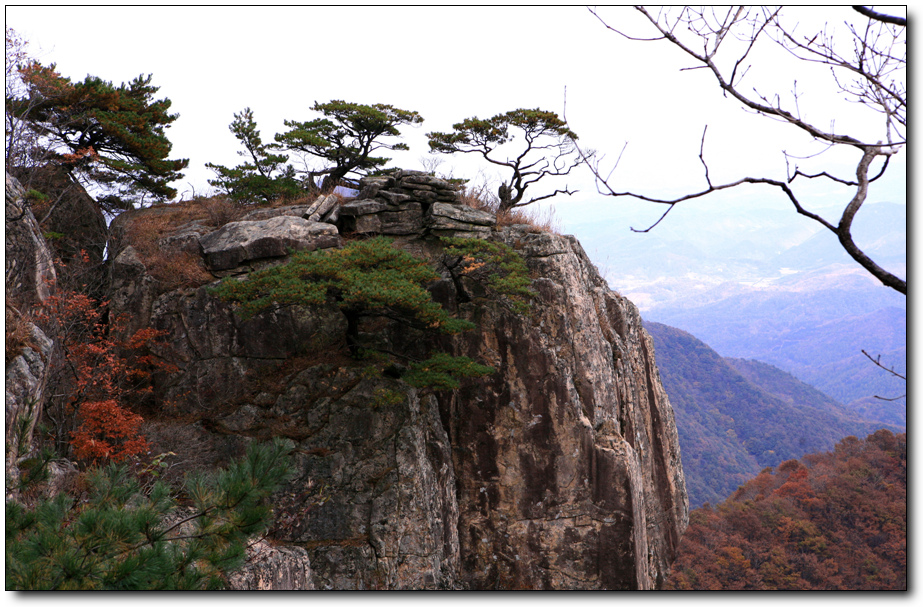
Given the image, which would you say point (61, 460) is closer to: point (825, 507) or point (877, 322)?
point (825, 507)

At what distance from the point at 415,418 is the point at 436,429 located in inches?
22.0

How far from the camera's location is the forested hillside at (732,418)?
158ft

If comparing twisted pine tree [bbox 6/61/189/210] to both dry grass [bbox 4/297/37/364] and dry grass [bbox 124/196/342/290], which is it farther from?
dry grass [bbox 4/297/37/364]

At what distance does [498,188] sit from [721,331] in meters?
101

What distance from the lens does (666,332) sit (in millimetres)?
61312

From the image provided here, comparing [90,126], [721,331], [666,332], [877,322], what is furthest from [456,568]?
[721,331]

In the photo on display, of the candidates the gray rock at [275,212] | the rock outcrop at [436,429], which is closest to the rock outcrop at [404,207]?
the rock outcrop at [436,429]

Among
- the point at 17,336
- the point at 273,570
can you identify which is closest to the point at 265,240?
the point at 17,336

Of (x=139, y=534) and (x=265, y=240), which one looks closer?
(x=139, y=534)

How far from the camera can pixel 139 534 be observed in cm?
436

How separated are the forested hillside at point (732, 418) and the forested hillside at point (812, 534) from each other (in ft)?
66.9

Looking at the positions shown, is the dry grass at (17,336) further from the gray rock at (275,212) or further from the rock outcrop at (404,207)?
the rock outcrop at (404,207)

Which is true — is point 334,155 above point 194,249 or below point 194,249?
above

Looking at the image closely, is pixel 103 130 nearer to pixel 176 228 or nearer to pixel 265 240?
pixel 176 228
